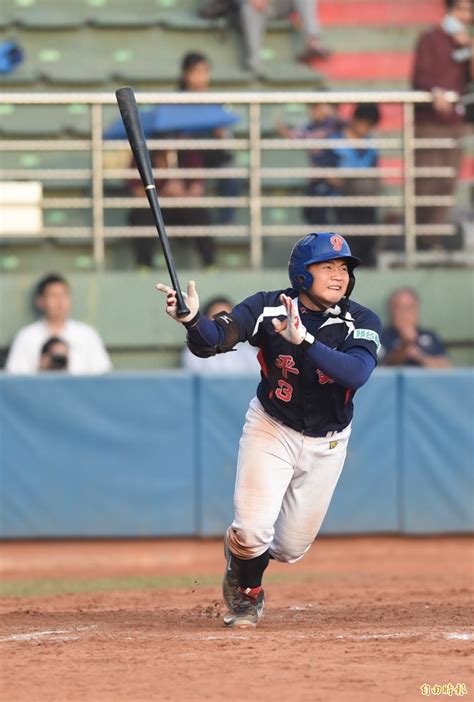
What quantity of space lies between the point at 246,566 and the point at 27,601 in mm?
2211

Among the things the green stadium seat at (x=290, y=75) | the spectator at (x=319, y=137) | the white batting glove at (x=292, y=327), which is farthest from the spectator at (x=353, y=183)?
the white batting glove at (x=292, y=327)

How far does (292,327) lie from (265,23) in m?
8.85

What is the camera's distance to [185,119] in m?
11.5

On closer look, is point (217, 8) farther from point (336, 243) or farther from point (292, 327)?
point (292, 327)

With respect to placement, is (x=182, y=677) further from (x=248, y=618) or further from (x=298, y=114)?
(x=298, y=114)

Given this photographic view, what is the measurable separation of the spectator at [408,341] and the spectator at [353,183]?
0.69m

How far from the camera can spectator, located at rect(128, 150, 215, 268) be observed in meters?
11.7

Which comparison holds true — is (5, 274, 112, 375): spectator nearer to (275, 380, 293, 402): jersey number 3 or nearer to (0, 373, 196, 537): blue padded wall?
(0, 373, 196, 537): blue padded wall

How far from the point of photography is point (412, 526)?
36.1 ft

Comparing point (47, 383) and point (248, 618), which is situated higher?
point (47, 383)

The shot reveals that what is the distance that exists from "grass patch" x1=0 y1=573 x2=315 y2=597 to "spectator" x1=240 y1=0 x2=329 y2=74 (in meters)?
6.03

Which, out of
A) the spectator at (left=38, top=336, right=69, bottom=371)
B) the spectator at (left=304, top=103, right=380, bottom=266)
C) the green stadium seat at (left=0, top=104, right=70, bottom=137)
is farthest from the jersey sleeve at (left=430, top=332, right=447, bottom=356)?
the green stadium seat at (left=0, top=104, right=70, bottom=137)

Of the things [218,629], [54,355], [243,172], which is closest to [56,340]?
[54,355]

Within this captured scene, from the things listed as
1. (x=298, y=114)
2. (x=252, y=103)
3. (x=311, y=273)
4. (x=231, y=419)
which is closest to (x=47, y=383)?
(x=231, y=419)
